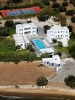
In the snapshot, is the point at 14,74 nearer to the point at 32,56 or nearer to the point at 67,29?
the point at 32,56

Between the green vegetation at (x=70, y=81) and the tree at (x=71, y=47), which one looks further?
the tree at (x=71, y=47)

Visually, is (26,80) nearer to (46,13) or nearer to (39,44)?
(39,44)

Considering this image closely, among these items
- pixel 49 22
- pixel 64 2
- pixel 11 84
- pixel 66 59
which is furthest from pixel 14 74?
pixel 64 2

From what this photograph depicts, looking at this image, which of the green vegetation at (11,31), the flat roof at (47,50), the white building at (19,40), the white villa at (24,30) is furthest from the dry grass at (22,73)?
the green vegetation at (11,31)

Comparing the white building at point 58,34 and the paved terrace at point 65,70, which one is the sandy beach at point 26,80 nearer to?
the paved terrace at point 65,70

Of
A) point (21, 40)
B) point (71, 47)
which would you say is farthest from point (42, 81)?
point (21, 40)

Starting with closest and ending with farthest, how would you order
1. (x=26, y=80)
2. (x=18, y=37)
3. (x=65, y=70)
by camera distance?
(x=26, y=80) < (x=65, y=70) < (x=18, y=37)

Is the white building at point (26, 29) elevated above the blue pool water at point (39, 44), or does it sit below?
above

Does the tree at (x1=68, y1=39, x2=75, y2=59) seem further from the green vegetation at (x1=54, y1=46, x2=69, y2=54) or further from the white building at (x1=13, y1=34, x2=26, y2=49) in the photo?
the white building at (x1=13, y1=34, x2=26, y2=49)

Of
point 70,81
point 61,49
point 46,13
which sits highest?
point 46,13
